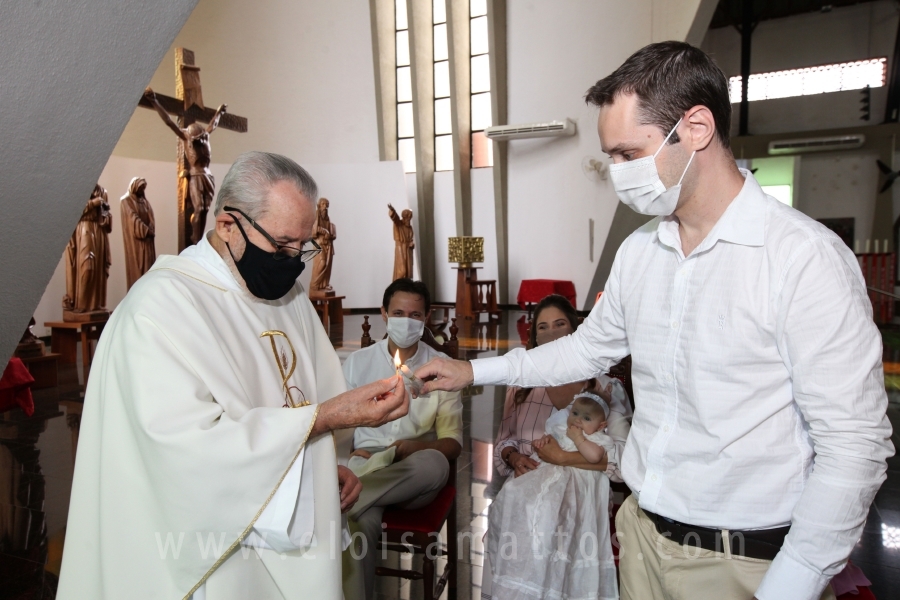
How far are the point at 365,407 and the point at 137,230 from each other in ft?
31.6

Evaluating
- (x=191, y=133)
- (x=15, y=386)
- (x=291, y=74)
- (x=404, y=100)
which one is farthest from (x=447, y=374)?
(x=404, y=100)

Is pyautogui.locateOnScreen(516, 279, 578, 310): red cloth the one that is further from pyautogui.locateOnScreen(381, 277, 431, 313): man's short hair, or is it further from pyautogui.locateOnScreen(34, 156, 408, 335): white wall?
pyautogui.locateOnScreen(381, 277, 431, 313): man's short hair

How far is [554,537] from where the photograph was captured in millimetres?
2387

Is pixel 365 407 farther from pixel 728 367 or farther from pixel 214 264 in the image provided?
pixel 728 367

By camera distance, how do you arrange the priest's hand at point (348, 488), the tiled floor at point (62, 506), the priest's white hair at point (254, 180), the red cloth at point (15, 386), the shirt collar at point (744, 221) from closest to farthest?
the shirt collar at point (744, 221), the priest's white hair at point (254, 180), the priest's hand at point (348, 488), the tiled floor at point (62, 506), the red cloth at point (15, 386)

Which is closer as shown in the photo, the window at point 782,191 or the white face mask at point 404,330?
the white face mask at point 404,330


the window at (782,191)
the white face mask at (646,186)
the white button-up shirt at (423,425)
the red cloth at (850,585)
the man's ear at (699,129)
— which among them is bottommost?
the red cloth at (850,585)

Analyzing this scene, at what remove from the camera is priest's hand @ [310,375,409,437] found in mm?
1567

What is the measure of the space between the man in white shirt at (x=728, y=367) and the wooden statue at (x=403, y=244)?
12.8 metres

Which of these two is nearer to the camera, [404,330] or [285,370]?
[285,370]

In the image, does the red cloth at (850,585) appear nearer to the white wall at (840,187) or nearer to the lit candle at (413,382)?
the lit candle at (413,382)

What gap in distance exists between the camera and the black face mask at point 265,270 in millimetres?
1742

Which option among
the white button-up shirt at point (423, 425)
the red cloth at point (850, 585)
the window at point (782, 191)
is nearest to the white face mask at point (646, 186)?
the red cloth at point (850, 585)

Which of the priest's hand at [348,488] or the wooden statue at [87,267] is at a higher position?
the wooden statue at [87,267]
